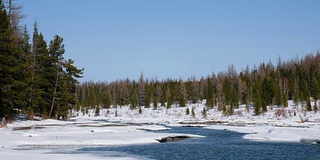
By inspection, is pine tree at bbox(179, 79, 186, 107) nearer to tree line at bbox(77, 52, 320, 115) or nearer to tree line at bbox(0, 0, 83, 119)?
tree line at bbox(77, 52, 320, 115)

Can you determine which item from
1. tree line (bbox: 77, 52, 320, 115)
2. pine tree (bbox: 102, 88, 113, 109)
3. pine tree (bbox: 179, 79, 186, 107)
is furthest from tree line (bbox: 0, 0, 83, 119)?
pine tree (bbox: 102, 88, 113, 109)

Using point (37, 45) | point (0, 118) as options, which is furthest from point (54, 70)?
point (0, 118)

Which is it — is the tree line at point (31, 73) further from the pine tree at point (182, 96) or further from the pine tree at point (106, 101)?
the pine tree at point (106, 101)

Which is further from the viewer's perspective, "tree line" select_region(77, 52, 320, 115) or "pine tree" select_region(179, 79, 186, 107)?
"pine tree" select_region(179, 79, 186, 107)

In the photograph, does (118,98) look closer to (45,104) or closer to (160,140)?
(45,104)

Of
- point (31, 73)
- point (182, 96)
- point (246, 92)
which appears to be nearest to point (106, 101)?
point (182, 96)

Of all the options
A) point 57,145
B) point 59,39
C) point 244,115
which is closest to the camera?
point 57,145

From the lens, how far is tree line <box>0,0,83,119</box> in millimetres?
41125

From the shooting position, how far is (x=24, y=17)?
50250 mm

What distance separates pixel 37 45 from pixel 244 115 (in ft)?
188

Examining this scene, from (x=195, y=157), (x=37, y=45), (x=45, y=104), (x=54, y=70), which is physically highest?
(x=37, y=45)

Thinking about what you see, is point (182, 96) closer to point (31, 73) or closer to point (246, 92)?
point (246, 92)

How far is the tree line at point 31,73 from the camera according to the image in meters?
41.1

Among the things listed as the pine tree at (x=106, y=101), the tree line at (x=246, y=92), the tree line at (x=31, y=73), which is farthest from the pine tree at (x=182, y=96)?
the tree line at (x=31, y=73)
